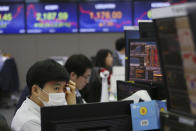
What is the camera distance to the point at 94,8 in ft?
24.2

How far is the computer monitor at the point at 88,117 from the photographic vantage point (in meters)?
1.56

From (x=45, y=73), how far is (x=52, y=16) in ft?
17.6

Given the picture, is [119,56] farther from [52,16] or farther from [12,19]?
[12,19]

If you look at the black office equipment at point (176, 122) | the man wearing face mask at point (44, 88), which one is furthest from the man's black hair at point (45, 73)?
the black office equipment at point (176, 122)

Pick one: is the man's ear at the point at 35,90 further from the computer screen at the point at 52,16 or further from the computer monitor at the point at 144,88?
the computer screen at the point at 52,16

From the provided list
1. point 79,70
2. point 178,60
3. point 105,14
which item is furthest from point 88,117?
point 105,14

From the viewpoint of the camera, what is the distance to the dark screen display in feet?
7.36

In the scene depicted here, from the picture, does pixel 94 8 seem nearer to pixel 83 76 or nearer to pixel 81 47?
pixel 81 47

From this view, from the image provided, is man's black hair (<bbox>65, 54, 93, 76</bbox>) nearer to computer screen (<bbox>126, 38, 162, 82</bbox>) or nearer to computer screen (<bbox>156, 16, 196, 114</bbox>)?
computer screen (<bbox>126, 38, 162, 82</bbox>)

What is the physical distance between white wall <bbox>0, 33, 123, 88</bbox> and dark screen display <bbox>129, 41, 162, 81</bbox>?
548 cm

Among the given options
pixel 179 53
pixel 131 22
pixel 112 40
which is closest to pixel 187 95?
pixel 179 53

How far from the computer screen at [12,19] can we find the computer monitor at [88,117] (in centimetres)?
610

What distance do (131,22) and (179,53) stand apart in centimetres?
607

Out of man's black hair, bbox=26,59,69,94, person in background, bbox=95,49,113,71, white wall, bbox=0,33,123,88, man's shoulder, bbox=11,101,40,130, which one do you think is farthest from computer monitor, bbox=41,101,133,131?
white wall, bbox=0,33,123,88
